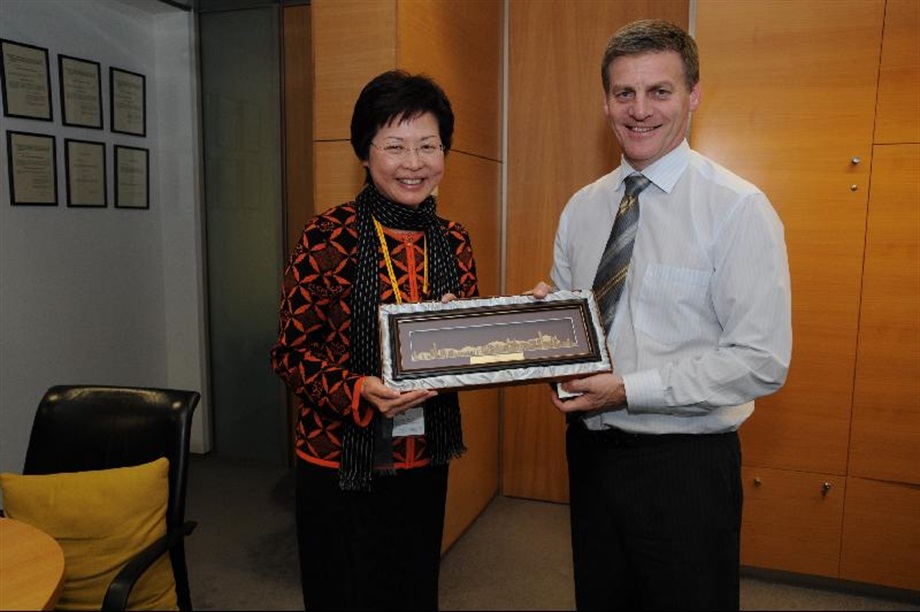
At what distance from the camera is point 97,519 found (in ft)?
5.90

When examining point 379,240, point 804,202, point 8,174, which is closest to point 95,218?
point 8,174

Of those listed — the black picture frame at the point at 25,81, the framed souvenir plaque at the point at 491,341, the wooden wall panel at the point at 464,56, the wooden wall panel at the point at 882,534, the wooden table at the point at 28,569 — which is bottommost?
the wooden wall panel at the point at 882,534

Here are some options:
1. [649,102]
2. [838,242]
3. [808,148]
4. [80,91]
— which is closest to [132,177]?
[80,91]

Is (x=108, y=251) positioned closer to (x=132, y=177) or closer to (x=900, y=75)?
(x=132, y=177)

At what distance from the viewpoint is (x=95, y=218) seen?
8.16ft

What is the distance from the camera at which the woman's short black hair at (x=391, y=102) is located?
1642mm

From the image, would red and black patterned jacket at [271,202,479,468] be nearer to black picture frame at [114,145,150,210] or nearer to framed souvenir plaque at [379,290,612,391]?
framed souvenir plaque at [379,290,612,391]

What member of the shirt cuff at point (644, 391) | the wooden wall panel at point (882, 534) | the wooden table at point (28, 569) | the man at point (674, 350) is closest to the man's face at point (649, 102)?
the man at point (674, 350)

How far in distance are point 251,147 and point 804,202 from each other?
2394 millimetres

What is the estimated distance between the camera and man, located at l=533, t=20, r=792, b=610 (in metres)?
1.49

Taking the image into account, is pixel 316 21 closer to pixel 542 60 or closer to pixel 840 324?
pixel 542 60

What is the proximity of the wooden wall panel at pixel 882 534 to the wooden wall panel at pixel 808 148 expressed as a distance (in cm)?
15

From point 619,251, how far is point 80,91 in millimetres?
1821

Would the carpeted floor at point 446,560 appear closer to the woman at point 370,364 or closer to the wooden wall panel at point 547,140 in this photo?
the wooden wall panel at point 547,140
